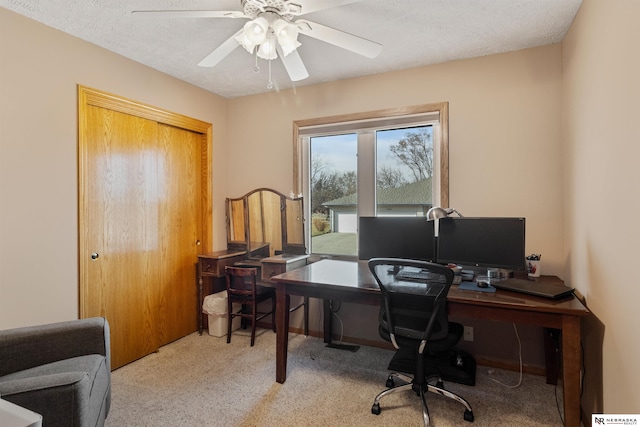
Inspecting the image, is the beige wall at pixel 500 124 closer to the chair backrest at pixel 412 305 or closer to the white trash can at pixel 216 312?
the chair backrest at pixel 412 305

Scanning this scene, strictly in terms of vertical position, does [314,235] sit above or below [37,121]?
below

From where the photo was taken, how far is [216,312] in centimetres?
315

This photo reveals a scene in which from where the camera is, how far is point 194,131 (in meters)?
3.34

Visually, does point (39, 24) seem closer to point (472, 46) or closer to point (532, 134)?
point (472, 46)

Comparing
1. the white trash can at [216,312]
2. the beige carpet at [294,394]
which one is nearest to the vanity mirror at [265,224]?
the white trash can at [216,312]

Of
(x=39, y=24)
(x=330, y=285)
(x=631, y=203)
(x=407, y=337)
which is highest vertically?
(x=39, y=24)

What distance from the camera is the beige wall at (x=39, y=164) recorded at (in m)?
1.96

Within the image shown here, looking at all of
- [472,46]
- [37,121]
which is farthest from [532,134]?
[37,121]

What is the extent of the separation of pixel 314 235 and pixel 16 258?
2308 millimetres

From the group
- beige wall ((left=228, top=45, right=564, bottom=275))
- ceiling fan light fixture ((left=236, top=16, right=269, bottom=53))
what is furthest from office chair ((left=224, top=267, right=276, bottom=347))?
ceiling fan light fixture ((left=236, top=16, right=269, bottom=53))

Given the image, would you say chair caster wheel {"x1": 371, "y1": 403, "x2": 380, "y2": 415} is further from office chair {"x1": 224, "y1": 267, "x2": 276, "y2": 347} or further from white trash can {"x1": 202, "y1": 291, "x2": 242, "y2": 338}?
white trash can {"x1": 202, "y1": 291, "x2": 242, "y2": 338}

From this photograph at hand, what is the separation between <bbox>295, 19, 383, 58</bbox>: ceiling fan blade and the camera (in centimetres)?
175

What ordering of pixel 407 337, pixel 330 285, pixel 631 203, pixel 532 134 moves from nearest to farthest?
1. pixel 631 203
2. pixel 407 337
3. pixel 330 285
4. pixel 532 134

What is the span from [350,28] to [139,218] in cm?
229
